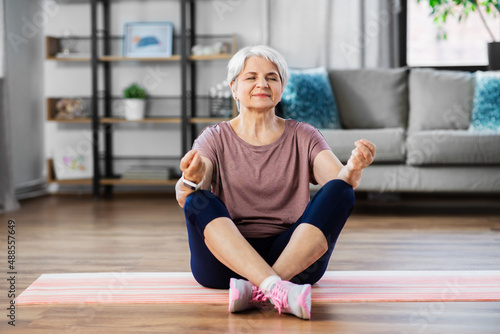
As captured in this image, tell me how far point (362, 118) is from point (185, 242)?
176 centimetres

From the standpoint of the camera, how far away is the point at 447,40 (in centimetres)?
450

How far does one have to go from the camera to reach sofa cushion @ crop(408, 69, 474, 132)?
3805mm

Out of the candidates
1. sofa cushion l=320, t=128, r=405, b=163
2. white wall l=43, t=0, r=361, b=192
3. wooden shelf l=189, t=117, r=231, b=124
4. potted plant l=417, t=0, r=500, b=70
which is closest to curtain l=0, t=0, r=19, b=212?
white wall l=43, t=0, r=361, b=192

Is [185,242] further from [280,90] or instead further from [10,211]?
[10,211]

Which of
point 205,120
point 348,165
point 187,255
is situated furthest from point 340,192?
point 205,120

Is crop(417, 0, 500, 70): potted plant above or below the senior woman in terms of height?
above

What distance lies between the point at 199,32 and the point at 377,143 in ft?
6.25

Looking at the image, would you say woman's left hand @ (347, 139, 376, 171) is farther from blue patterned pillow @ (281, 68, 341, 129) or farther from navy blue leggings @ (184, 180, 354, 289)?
blue patterned pillow @ (281, 68, 341, 129)

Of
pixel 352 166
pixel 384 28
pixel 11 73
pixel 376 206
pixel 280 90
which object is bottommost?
pixel 376 206

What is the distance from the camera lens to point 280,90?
5.93 ft

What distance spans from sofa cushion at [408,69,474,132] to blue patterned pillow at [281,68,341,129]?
56 centimetres

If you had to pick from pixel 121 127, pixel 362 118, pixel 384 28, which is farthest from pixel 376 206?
pixel 121 127

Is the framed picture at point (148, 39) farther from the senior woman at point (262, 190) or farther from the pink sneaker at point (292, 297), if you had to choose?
the pink sneaker at point (292, 297)

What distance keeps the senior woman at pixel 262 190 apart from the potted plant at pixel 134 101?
2.50 meters
